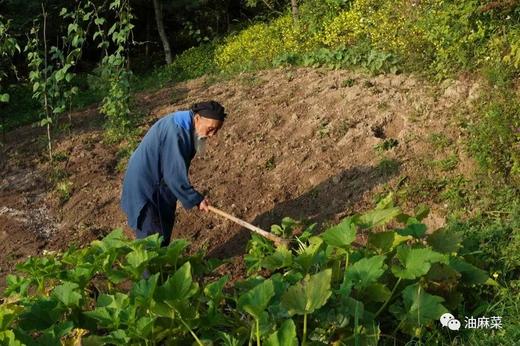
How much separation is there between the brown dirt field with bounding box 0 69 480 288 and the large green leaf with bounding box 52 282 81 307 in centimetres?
170

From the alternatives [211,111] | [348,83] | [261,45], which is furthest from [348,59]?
[261,45]

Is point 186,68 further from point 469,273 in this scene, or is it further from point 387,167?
point 469,273

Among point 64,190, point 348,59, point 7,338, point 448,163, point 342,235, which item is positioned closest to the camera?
point 7,338

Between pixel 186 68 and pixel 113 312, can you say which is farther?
pixel 186 68

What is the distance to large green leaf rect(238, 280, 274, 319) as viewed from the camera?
8.25ft

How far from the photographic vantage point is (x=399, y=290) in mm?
3033

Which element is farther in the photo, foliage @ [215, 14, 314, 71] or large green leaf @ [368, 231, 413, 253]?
foliage @ [215, 14, 314, 71]

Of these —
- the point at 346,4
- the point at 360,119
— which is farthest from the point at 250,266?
the point at 346,4

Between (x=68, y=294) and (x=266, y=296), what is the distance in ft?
3.10

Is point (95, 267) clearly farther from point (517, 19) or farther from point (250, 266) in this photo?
point (517, 19)

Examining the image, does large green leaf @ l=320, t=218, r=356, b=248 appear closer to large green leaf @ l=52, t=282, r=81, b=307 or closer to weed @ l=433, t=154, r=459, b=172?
large green leaf @ l=52, t=282, r=81, b=307

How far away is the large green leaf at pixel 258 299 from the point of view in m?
2.52

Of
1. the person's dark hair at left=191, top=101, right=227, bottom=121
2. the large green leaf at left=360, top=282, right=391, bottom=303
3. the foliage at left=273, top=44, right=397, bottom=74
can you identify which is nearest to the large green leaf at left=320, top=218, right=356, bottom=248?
the large green leaf at left=360, top=282, right=391, bottom=303

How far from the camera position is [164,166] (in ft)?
13.8
